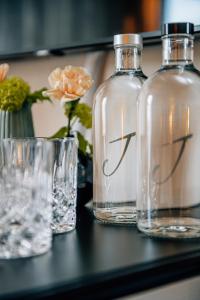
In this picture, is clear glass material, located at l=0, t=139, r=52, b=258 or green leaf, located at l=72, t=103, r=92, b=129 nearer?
clear glass material, located at l=0, t=139, r=52, b=258

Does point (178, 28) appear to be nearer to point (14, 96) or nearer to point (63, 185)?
point (63, 185)

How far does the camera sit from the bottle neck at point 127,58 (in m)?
0.84

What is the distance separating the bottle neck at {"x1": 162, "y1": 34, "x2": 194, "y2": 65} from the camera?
0.75m

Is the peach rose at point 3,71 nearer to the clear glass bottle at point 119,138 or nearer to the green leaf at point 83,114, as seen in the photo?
the green leaf at point 83,114

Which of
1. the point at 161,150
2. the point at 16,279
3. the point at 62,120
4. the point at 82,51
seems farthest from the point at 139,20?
the point at 16,279

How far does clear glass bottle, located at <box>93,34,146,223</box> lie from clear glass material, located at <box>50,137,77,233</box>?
0.21 ft

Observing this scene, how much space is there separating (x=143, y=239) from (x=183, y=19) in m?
0.53

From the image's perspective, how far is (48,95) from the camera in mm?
982

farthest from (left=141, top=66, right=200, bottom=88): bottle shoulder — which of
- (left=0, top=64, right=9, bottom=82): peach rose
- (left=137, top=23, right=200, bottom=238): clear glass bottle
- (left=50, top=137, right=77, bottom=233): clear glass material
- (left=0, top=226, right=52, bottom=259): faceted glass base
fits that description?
(left=0, top=64, right=9, bottom=82): peach rose

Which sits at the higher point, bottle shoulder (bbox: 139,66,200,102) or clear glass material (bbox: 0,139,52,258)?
bottle shoulder (bbox: 139,66,200,102)

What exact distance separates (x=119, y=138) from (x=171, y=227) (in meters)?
0.18

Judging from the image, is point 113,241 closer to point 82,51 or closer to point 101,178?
point 101,178

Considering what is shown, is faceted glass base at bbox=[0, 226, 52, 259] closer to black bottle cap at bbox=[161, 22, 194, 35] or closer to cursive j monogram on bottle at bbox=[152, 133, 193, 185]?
cursive j monogram on bottle at bbox=[152, 133, 193, 185]

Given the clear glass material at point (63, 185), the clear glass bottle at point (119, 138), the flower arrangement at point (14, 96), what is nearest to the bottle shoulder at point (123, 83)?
the clear glass bottle at point (119, 138)
